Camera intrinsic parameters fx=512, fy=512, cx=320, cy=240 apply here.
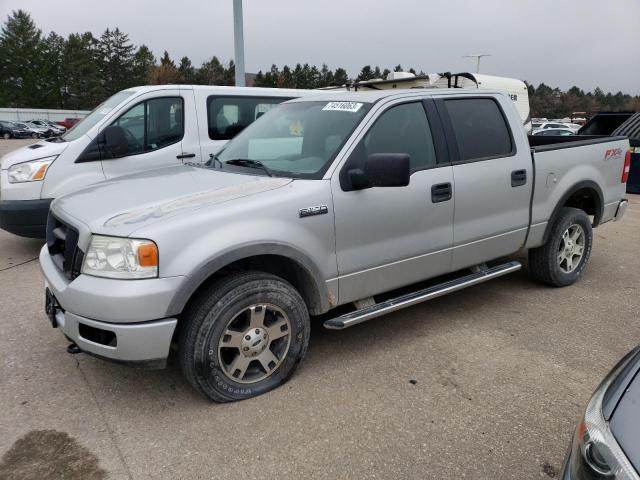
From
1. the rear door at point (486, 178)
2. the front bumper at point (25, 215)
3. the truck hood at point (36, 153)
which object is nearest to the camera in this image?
the rear door at point (486, 178)

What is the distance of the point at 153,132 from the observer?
6184 millimetres

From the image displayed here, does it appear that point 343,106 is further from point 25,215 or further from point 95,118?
point 25,215

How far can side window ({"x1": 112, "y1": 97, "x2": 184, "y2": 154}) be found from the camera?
6.04 meters

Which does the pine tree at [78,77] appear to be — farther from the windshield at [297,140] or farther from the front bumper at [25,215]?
the windshield at [297,140]

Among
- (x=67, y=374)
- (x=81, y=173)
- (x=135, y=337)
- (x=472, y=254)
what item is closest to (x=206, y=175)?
(x=135, y=337)

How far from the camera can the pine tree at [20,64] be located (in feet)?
239

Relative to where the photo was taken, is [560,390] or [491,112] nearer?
[560,390]

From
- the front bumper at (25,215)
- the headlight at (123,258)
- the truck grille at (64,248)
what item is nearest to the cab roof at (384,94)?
the headlight at (123,258)

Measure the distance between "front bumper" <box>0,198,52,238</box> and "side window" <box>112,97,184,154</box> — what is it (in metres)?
1.17

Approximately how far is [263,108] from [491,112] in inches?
148

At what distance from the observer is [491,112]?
170 inches

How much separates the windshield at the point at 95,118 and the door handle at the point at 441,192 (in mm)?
4175

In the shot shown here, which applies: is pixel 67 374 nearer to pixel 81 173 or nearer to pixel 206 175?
pixel 206 175

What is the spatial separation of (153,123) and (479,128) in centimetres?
391
